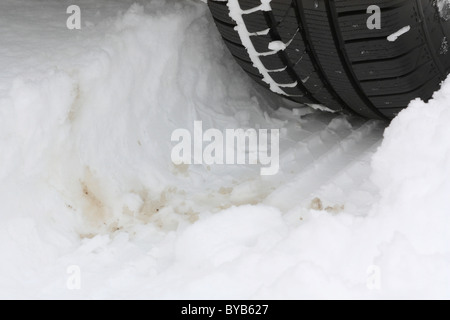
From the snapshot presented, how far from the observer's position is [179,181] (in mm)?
1679

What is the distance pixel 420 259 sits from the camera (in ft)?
3.56

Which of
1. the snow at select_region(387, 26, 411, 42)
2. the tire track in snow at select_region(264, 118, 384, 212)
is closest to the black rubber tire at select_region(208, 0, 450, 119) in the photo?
the snow at select_region(387, 26, 411, 42)

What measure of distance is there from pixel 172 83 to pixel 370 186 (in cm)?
71

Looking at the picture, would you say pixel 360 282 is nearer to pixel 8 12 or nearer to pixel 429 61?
pixel 429 61

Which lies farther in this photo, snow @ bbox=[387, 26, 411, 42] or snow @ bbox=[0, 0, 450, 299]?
snow @ bbox=[387, 26, 411, 42]

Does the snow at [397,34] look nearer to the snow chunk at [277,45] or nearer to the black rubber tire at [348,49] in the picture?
the black rubber tire at [348,49]

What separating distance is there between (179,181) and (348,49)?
1.86ft

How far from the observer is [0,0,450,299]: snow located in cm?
117

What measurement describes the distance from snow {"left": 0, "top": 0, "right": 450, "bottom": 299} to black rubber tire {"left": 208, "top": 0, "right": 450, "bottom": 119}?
149mm

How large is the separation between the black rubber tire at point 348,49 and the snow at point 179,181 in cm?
15

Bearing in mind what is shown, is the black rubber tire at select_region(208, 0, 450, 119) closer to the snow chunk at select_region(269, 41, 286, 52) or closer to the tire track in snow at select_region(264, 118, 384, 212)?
the snow chunk at select_region(269, 41, 286, 52)

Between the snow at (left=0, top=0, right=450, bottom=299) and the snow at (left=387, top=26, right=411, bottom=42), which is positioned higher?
the snow at (left=387, top=26, right=411, bottom=42)

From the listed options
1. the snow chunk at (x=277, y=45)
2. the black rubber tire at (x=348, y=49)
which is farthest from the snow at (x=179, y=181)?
the snow chunk at (x=277, y=45)
